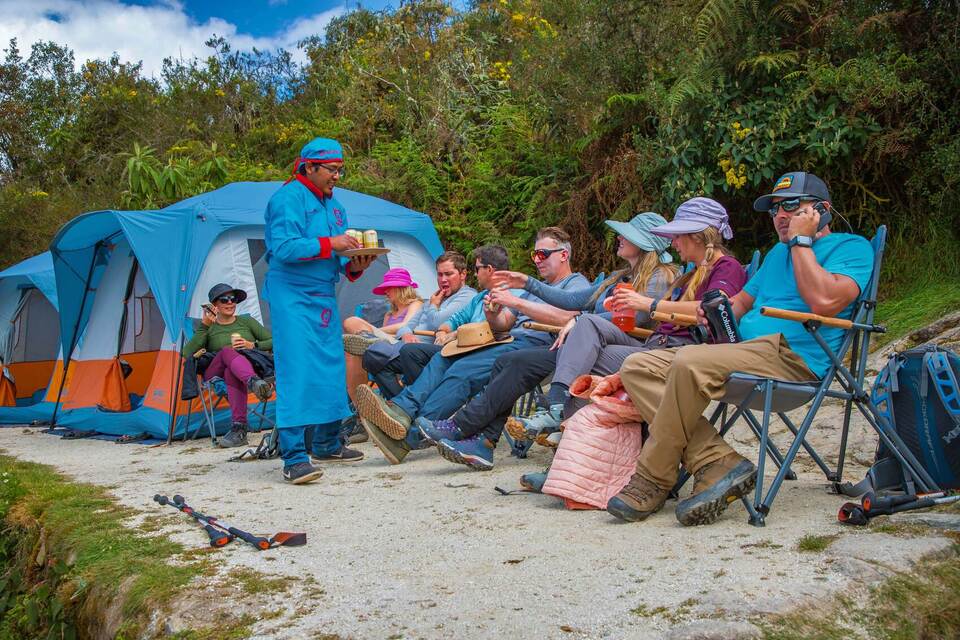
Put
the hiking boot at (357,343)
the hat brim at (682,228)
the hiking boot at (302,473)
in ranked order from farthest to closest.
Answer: the hiking boot at (357,343)
the hiking boot at (302,473)
the hat brim at (682,228)

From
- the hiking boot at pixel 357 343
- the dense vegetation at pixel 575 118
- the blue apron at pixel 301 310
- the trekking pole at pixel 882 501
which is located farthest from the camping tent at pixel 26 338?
the trekking pole at pixel 882 501

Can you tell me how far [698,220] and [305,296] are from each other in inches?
83.6

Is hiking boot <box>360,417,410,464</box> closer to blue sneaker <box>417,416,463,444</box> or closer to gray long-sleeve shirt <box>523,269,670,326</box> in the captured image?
blue sneaker <box>417,416,463,444</box>

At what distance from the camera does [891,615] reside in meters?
2.15

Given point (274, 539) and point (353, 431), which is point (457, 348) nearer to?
point (353, 431)

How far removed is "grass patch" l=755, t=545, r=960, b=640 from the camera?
206cm

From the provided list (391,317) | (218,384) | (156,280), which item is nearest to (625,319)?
(391,317)

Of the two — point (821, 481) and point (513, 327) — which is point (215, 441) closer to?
point (513, 327)

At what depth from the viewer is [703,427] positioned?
3158 mm


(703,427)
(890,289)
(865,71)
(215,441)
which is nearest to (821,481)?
(703,427)

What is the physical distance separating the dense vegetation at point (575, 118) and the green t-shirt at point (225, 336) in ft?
9.08

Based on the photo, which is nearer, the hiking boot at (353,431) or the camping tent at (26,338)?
the hiking boot at (353,431)

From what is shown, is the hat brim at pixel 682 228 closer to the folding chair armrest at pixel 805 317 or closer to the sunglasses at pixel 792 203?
the sunglasses at pixel 792 203

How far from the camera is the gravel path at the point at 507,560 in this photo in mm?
2213
